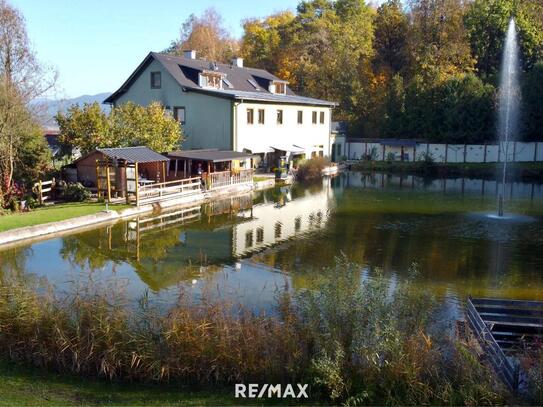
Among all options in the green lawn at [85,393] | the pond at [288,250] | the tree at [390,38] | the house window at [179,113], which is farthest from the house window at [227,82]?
the green lawn at [85,393]

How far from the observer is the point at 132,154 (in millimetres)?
27453

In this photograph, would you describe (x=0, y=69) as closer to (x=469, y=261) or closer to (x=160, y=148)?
(x=160, y=148)

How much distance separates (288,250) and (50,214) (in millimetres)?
10356

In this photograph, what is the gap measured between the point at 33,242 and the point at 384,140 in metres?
38.6

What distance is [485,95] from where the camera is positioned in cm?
5034

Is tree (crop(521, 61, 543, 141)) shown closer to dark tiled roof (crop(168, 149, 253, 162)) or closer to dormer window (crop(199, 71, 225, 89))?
dormer window (crop(199, 71, 225, 89))

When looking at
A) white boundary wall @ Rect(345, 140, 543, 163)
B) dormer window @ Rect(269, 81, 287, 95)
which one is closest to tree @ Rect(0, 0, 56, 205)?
dormer window @ Rect(269, 81, 287, 95)

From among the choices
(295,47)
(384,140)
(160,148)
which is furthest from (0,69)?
(295,47)

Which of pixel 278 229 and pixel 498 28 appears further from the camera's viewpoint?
pixel 498 28

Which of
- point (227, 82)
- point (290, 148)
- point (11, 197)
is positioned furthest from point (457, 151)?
point (11, 197)

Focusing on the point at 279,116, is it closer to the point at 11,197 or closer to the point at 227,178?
the point at 227,178

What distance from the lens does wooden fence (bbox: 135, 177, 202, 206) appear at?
27.0 metres

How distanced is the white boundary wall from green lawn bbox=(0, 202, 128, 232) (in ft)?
106

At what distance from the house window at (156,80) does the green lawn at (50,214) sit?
1608 cm
